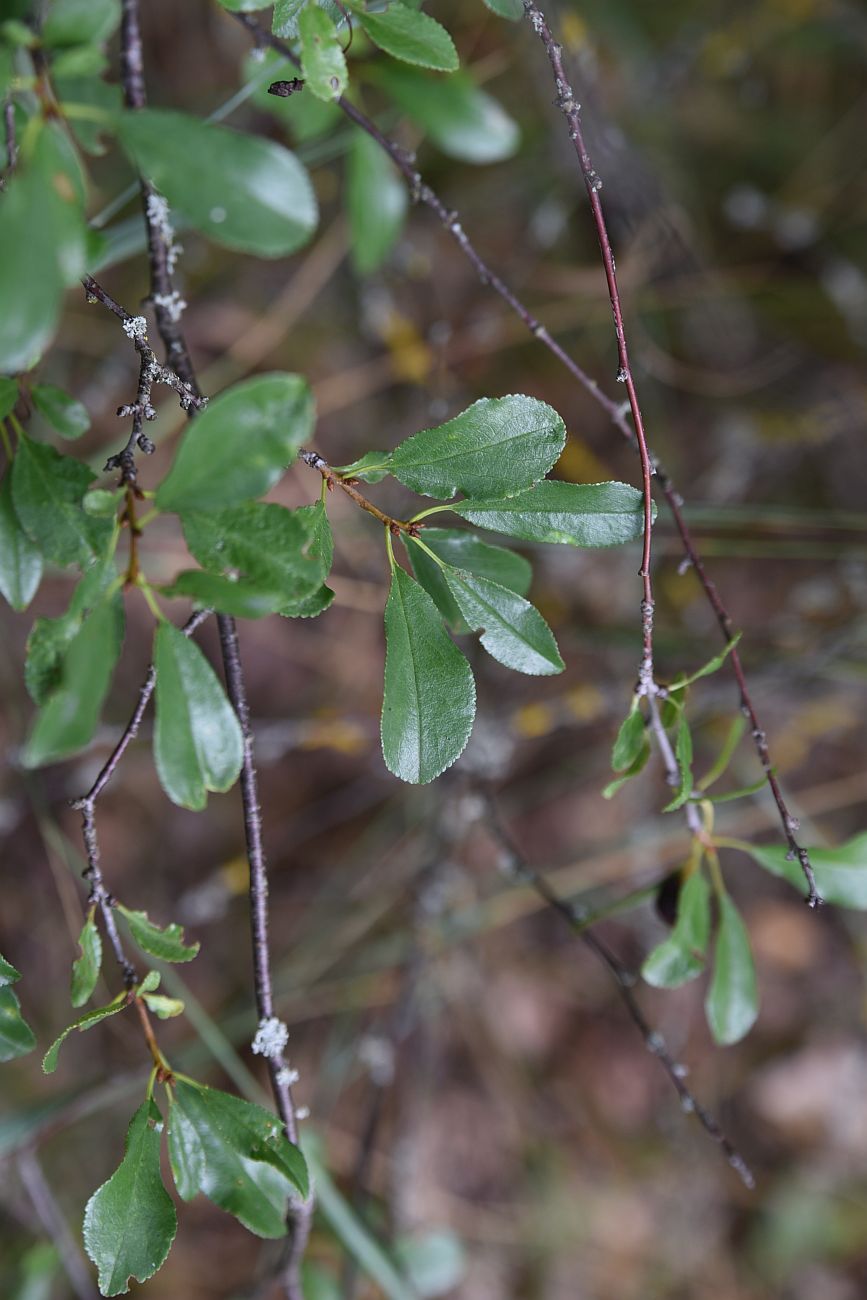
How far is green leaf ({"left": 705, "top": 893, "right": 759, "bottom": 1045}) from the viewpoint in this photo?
0.66 m

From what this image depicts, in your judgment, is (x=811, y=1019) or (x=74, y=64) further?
(x=811, y=1019)

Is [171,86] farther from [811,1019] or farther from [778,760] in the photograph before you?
[811,1019]

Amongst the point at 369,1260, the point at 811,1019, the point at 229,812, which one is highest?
the point at 369,1260

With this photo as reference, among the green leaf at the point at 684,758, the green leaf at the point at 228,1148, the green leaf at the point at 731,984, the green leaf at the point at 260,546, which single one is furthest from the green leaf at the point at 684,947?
the green leaf at the point at 260,546

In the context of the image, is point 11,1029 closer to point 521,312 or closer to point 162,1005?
point 162,1005

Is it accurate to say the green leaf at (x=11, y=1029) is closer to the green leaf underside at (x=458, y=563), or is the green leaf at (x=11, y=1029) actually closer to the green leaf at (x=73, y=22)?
the green leaf underside at (x=458, y=563)

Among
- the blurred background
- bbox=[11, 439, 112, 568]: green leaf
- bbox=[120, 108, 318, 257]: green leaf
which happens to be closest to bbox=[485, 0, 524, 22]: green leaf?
bbox=[120, 108, 318, 257]: green leaf

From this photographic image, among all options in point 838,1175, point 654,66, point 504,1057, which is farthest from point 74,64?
point 838,1175

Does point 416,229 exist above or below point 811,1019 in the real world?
above

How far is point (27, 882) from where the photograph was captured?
134 cm

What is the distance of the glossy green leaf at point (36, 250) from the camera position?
1.03ft

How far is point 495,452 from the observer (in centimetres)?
47

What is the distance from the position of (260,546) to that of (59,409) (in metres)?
0.20

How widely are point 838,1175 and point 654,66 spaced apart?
175 centimetres
